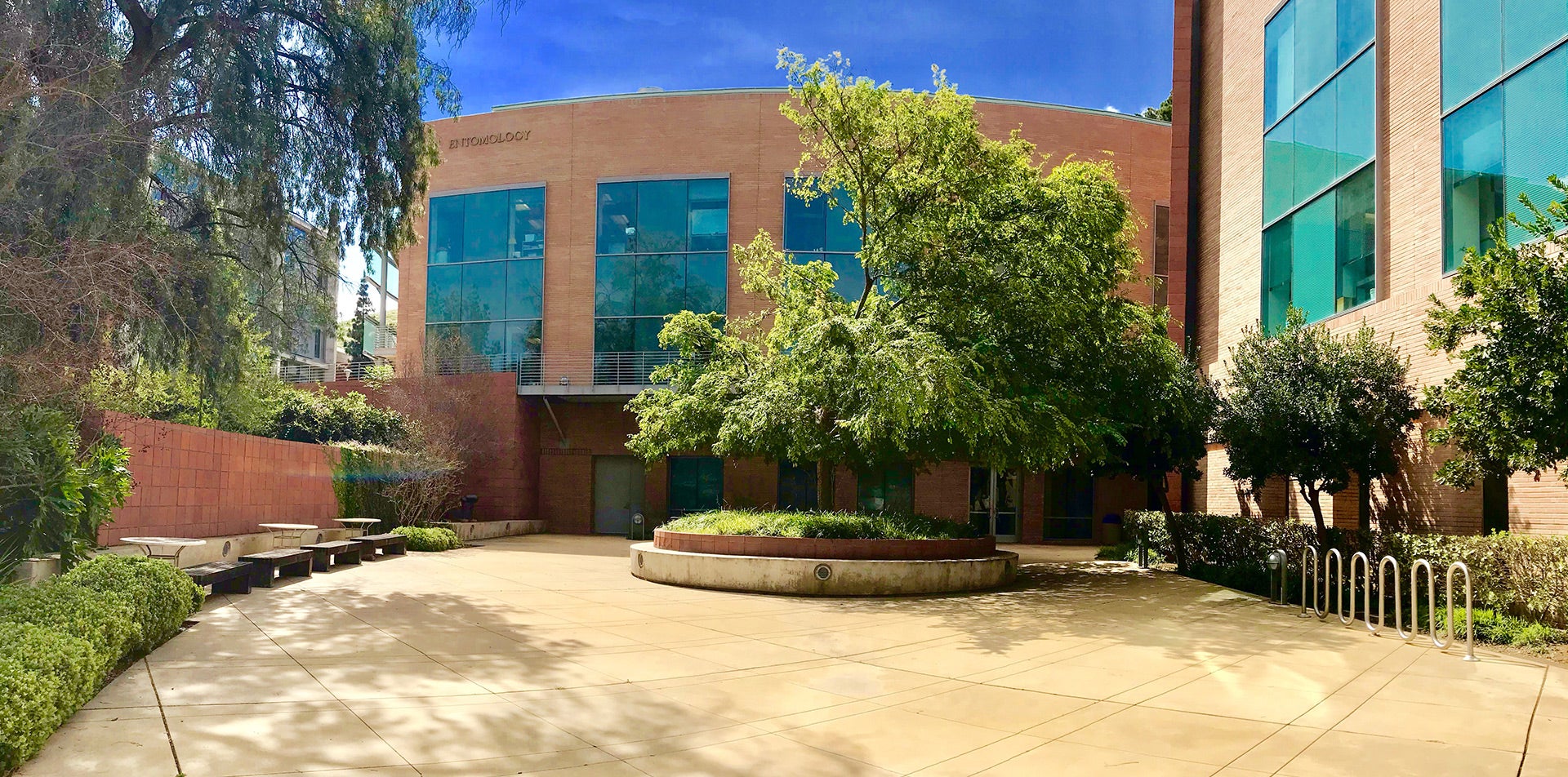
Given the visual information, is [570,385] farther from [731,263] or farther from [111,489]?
[111,489]

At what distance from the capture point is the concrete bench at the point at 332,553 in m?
16.1

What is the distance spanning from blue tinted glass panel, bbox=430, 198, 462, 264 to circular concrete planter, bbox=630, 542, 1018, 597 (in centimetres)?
1993

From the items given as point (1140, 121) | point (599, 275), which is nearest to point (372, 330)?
point (599, 275)

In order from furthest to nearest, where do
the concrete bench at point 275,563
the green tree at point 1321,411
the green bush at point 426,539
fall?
the green bush at point 426,539 < the green tree at point 1321,411 < the concrete bench at point 275,563

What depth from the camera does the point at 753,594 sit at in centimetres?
1485

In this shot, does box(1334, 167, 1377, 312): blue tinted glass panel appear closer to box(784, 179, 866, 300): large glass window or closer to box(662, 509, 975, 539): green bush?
box(662, 509, 975, 539): green bush

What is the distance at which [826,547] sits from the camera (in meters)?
15.1

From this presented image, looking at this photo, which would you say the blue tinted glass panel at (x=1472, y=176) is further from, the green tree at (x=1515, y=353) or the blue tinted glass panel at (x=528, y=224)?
Answer: the blue tinted glass panel at (x=528, y=224)

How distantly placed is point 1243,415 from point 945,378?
598 cm

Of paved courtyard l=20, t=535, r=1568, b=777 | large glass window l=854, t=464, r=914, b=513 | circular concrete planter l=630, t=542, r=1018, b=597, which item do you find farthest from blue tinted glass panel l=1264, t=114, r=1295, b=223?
large glass window l=854, t=464, r=914, b=513

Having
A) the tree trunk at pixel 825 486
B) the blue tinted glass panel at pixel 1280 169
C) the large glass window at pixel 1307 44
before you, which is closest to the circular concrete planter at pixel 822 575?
the tree trunk at pixel 825 486

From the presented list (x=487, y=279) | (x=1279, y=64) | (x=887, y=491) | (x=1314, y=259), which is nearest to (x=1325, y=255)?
(x=1314, y=259)

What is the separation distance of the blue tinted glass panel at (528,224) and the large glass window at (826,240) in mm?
7737

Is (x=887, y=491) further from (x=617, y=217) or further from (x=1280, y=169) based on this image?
(x=1280, y=169)
